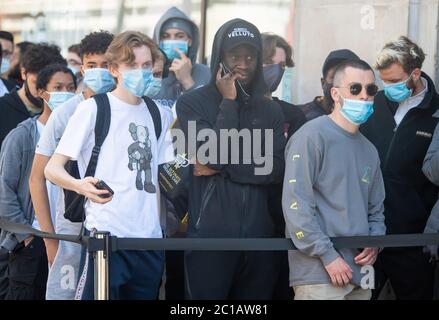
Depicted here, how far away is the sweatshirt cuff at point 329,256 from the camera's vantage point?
525 cm

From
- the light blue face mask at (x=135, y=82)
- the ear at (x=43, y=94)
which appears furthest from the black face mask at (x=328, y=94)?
the ear at (x=43, y=94)

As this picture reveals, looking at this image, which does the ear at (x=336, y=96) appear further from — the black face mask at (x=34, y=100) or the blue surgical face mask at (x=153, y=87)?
the black face mask at (x=34, y=100)

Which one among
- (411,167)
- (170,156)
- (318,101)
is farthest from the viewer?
(318,101)

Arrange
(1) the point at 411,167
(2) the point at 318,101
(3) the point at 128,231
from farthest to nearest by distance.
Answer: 1. (2) the point at 318,101
2. (1) the point at 411,167
3. (3) the point at 128,231

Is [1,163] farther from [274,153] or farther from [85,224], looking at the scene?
[274,153]

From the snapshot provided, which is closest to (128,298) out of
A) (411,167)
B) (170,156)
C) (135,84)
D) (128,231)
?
(128,231)

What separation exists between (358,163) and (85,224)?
5.24ft

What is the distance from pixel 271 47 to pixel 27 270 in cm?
235

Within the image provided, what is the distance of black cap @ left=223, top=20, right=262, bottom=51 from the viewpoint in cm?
582

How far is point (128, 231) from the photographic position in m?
5.24

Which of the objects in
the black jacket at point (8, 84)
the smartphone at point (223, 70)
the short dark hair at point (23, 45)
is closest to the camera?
the smartphone at point (223, 70)

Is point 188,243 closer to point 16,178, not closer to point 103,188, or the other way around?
point 103,188

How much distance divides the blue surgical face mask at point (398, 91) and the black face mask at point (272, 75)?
2.63 ft

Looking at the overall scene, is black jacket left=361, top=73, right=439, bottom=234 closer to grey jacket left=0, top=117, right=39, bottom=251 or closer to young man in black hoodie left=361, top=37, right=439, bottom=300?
young man in black hoodie left=361, top=37, right=439, bottom=300
